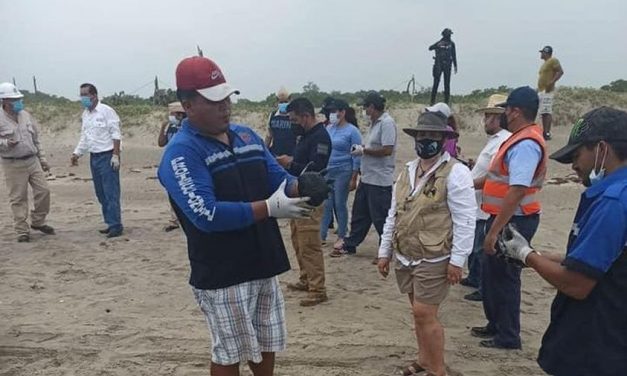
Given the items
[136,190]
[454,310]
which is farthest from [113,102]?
[454,310]

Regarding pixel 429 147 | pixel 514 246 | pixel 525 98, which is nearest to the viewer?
pixel 514 246

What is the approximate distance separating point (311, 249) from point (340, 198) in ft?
6.29

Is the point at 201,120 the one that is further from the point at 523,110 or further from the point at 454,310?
the point at 454,310

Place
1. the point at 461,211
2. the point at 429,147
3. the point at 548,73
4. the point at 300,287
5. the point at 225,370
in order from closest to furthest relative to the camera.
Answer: the point at 225,370, the point at 461,211, the point at 429,147, the point at 300,287, the point at 548,73

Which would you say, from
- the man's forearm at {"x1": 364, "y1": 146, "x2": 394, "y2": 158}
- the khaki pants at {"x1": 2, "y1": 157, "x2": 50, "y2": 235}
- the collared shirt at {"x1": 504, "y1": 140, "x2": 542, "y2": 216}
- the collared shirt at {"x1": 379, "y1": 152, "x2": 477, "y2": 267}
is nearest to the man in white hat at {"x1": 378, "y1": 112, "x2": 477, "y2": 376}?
the collared shirt at {"x1": 379, "y1": 152, "x2": 477, "y2": 267}

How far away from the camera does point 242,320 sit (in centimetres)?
308

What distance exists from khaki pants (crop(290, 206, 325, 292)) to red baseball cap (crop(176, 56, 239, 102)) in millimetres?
2727

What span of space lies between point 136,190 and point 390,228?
29.4 ft

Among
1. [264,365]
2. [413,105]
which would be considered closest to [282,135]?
[264,365]

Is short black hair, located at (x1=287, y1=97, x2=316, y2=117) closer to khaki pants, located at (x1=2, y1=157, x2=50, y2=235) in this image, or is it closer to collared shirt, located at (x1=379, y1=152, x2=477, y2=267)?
collared shirt, located at (x1=379, y1=152, x2=477, y2=267)

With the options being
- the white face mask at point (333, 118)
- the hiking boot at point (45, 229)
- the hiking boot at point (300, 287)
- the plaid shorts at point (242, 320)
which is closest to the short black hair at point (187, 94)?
the plaid shorts at point (242, 320)

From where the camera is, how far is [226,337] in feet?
10.1

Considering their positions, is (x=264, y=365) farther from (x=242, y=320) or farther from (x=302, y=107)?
(x=302, y=107)

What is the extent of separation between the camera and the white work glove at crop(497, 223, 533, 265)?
2697 mm
